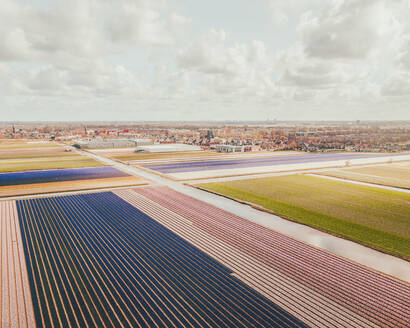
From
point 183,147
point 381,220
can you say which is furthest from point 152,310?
point 183,147

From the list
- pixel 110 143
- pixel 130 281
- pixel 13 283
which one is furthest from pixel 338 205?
pixel 110 143

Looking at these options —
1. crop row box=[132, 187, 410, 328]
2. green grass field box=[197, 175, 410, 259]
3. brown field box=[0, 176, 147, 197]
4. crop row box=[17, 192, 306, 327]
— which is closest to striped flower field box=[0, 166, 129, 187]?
brown field box=[0, 176, 147, 197]

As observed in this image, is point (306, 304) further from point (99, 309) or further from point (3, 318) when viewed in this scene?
point (3, 318)

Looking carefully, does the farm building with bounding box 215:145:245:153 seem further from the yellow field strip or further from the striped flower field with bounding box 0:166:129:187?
the yellow field strip

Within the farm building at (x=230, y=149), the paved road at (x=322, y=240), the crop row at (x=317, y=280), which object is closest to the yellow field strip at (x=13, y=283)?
the crop row at (x=317, y=280)

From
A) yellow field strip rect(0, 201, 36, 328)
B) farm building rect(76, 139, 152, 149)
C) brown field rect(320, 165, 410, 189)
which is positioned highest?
farm building rect(76, 139, 152, 149)

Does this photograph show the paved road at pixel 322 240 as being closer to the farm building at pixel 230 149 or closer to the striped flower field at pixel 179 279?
the striped flower field at pixel 179 279
